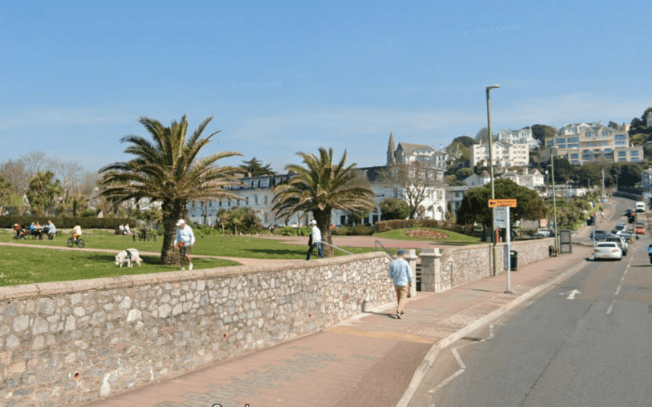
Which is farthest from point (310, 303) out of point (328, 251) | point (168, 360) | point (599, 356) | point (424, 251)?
point (328, 251)

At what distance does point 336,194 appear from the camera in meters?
27.5

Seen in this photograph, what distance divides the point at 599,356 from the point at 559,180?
20110 centimetres

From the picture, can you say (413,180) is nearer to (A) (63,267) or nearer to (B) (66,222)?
(B) (66,222)

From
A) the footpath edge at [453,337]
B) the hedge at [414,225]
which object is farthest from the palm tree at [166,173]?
the hedge at [414,225]

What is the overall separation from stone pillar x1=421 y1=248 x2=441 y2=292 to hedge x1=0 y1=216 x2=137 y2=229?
1601 inches

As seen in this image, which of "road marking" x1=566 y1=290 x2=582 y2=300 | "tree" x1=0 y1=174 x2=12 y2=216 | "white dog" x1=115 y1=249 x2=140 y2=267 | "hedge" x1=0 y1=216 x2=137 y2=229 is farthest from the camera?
"tree" x1=0 y1=174 x2=12 y2=216

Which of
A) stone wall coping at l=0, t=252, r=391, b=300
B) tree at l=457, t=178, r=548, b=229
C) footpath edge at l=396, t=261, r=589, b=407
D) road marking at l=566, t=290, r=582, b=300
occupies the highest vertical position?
tree at l=457, t=178, r=548, b=229

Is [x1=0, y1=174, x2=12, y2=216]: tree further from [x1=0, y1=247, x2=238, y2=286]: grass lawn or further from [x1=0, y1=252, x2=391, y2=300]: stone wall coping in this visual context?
[x1=0, y1=252, x2=391, y2=300]: stone wall coping

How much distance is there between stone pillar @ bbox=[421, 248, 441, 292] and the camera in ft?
64.3

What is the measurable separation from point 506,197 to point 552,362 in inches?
2008

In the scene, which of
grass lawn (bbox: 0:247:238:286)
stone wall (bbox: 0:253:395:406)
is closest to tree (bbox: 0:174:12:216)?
grass lawn (bbox: 0:247:238:286)

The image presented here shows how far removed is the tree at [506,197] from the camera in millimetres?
57094

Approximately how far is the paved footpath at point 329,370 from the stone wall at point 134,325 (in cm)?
27

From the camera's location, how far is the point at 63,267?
18344mm
